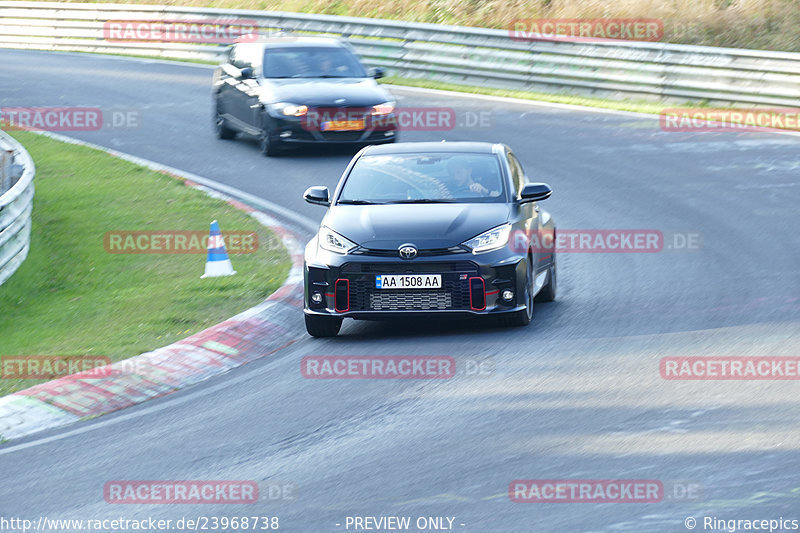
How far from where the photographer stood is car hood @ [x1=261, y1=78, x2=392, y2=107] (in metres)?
19.5

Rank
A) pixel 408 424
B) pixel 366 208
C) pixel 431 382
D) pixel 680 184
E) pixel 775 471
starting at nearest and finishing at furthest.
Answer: pixel 775 471 < pixel 408 424 < pixel 431 382 < pixel 366 208 < pixel 680 184

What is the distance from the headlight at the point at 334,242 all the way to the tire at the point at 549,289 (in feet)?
6.67

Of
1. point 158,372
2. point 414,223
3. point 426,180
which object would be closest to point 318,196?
point 426,180

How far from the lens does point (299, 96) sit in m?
19.6

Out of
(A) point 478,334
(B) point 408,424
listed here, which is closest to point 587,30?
(A) point 478,334

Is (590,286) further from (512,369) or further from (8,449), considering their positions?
(8,449)

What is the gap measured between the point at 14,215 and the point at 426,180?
4.79 meters

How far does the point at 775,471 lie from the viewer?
694cm

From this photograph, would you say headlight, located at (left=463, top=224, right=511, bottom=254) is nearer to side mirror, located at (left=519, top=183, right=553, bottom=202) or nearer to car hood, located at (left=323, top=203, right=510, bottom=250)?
car hood, located at (left=323, top=203, right=510, bottom=250)

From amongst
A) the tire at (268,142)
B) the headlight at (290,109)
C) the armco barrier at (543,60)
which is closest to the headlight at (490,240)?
the headlight at (290,109)

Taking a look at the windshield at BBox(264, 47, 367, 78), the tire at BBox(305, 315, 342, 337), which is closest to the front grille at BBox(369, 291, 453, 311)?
the tire at BBox(305, 315, 342, 337)

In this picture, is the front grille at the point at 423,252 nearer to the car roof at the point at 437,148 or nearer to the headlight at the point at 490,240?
the headlight at the point at 490,240

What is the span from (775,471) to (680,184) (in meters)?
10.9

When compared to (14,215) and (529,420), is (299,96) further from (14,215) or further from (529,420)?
(529,420)
